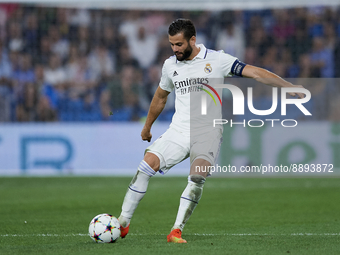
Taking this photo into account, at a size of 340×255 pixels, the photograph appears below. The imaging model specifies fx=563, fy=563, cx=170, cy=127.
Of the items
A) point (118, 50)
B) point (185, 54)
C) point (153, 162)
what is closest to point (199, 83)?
point (185, 54)

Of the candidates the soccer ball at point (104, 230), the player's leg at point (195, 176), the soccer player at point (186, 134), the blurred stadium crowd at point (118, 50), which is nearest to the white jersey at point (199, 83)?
the soccer player at point (186, 134)

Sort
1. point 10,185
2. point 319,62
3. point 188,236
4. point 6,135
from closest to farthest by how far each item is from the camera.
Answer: point 188,236 → point 10,185 → point 6,135 → point 319,62

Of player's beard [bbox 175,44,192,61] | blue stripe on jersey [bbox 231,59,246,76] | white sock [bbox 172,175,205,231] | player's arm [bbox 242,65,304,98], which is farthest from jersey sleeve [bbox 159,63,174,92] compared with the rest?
white sock [bbox 172,175,205,231]

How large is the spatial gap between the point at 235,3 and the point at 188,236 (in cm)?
1122

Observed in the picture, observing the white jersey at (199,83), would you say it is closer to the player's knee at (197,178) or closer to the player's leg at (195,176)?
the player's leg at (195,176)

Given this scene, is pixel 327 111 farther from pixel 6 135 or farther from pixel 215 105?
pixel 215 105

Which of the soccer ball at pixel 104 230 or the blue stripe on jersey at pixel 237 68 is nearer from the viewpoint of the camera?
the soccer ball at pixel 104 230

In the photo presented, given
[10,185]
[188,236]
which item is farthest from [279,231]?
[10,185]

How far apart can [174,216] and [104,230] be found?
251 cm

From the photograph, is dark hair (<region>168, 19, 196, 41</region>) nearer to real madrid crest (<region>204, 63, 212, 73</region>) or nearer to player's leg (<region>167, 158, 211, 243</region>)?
real madrid crest (<region>204, 63, 212, 73</region>)

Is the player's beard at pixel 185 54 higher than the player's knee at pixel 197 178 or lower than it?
higher

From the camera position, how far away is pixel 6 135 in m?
13.1

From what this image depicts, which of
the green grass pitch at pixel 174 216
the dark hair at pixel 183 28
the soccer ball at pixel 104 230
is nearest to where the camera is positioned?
the green grass pitch at pixel 174 216

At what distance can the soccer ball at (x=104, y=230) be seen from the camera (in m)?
5.09
